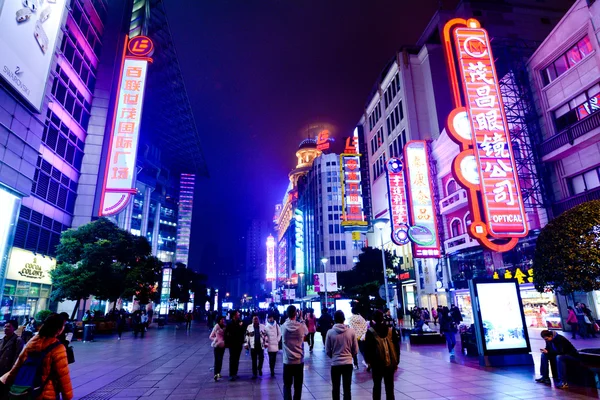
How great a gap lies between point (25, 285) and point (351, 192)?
148 feet

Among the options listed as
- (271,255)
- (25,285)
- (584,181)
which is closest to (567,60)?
(584,181)

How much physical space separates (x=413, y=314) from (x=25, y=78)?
32.4m

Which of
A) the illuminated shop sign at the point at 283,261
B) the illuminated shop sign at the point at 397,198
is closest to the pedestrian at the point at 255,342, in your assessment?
the illuminated shop sign at the point at 397,198

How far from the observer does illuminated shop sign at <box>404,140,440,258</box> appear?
31031 millimetres

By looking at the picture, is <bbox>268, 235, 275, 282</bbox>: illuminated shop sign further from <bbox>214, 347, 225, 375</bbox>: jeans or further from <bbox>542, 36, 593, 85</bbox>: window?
<bbox>214, 347, 225, 375</bbox>: jeans

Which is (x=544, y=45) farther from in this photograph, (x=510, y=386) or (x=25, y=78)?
(x=25, y=78)

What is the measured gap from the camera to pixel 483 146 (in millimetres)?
21375

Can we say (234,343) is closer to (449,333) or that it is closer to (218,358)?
(218,358)

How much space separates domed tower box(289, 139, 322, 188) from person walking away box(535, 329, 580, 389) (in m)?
126

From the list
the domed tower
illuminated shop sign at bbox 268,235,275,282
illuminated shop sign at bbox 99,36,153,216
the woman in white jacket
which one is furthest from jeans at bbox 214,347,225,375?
illuminated shop sign at bbox 268,235,275,282

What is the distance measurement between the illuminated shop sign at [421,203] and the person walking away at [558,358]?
21.8 metres

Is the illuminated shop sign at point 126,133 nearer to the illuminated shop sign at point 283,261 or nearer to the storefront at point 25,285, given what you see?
the storefront at point 25,285

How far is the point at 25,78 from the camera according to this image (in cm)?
1688

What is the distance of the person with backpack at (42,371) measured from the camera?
4293mm
